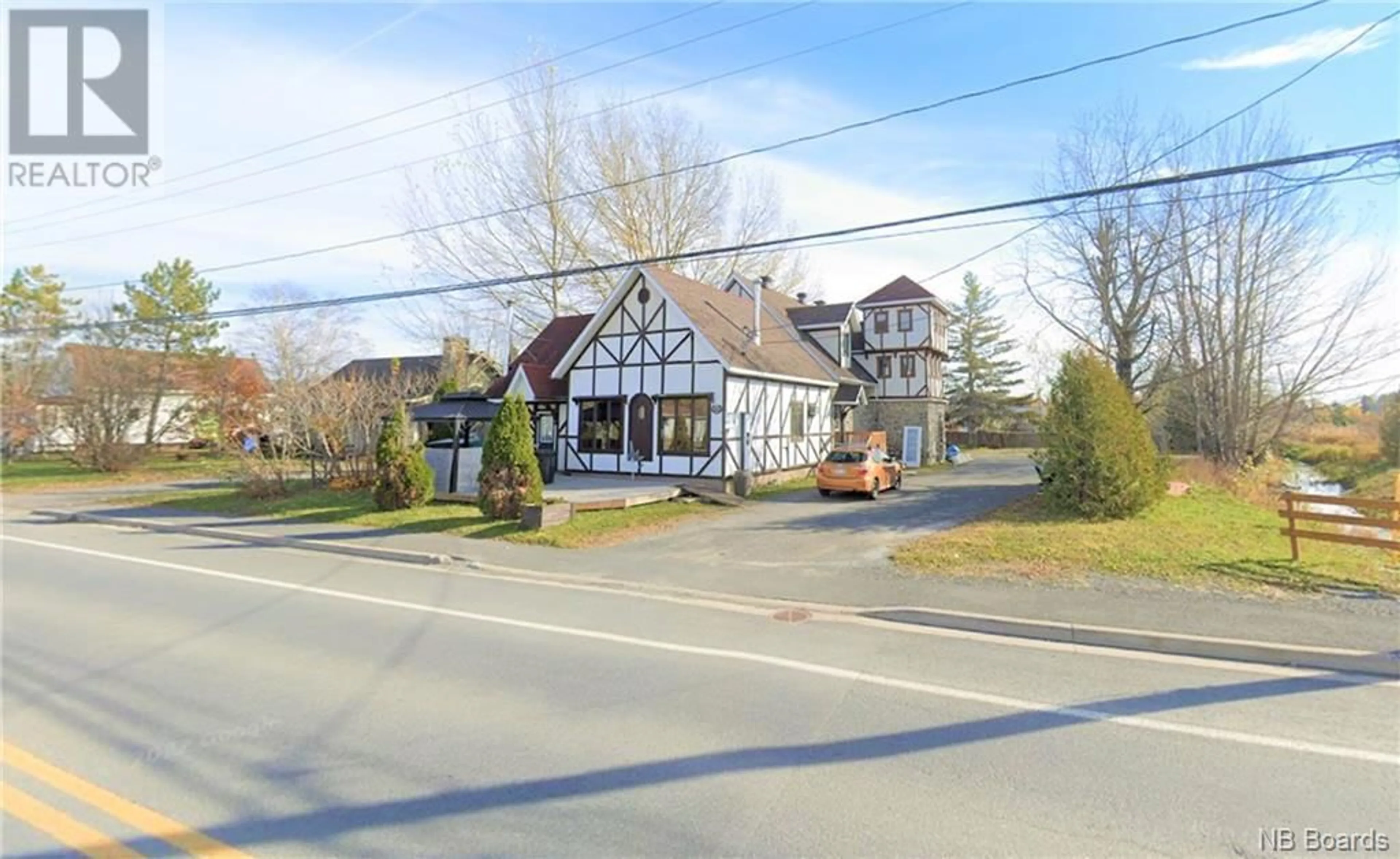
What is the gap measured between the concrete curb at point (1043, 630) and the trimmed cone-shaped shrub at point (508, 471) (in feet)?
8.82

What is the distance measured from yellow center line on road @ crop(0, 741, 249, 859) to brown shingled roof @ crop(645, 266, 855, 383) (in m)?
16.9

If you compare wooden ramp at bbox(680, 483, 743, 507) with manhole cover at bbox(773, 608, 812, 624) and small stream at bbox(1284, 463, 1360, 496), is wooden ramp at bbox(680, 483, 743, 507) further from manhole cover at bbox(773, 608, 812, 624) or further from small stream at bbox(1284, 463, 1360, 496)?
small stream at bbox(1284, 463, 1360, 496)

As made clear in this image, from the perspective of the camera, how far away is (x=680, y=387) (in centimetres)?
2083

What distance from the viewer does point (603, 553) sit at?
1128 cm

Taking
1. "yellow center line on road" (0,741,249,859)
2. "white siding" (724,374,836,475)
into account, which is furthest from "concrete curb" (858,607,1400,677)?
"white siding" (724,374,836,475)

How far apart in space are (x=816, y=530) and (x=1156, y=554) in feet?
18.1

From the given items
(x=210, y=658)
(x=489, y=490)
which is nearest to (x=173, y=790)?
(x=210, y=658)

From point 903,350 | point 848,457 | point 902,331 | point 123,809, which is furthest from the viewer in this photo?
point 902,331

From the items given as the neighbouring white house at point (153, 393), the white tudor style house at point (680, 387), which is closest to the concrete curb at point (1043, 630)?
the white tudor style house at point (680, 387)

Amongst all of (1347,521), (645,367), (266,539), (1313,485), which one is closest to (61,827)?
(266,539)

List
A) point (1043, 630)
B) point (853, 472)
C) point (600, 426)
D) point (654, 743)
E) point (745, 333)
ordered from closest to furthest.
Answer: point (654, 743) → point (1043, 630) → point (853, 472) → point (600, 426) → point (745, 333)

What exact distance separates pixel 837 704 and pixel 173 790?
415cm

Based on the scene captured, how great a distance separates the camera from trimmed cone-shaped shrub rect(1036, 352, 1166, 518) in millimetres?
12703

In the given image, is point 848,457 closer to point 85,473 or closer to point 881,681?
point 881,681
